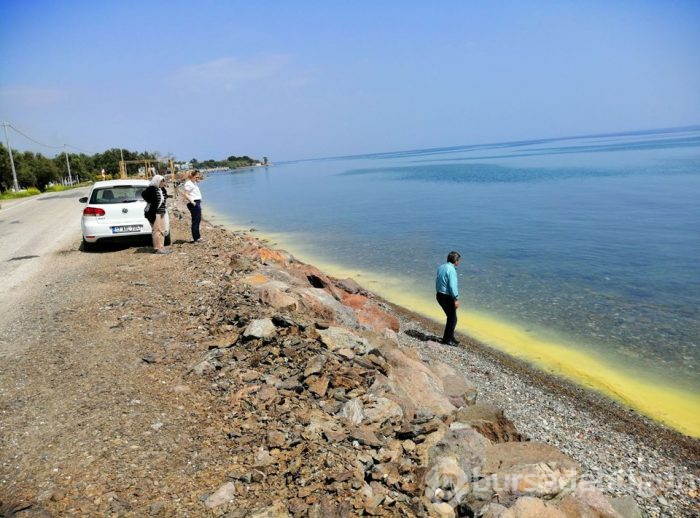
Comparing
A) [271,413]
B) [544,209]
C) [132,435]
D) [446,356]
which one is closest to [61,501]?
[132,435]

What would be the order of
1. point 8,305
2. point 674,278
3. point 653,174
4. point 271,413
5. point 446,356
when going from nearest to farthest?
point 271,413 → point 8,305 → point 446,356 → point 674,278 → point 653,174

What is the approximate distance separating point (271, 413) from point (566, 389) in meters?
7.19

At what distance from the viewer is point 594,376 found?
1047cm

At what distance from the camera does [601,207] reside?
34.8m

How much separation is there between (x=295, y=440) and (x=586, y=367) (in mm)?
8639

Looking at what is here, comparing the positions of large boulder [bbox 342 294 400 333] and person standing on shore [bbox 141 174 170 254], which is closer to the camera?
large boulder [bbox 342 294 400 333]

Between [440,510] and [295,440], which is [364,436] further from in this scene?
[440,510]

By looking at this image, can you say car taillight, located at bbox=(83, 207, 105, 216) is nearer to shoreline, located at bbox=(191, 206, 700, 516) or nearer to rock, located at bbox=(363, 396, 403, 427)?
shoreline, located at bbox=(191, 206, 700, 516)

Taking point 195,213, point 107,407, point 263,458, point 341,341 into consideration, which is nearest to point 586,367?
point 341,341

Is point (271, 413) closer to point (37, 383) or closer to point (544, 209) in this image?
point (37, 383)

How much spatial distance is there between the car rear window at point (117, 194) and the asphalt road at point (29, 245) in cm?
212

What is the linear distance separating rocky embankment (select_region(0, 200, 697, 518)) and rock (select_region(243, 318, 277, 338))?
0.08 ft

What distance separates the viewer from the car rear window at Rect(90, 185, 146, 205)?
43.2 feet

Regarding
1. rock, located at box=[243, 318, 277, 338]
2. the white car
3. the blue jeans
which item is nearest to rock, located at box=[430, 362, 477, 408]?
rock, located at box=[243, 318, 277, 338]
